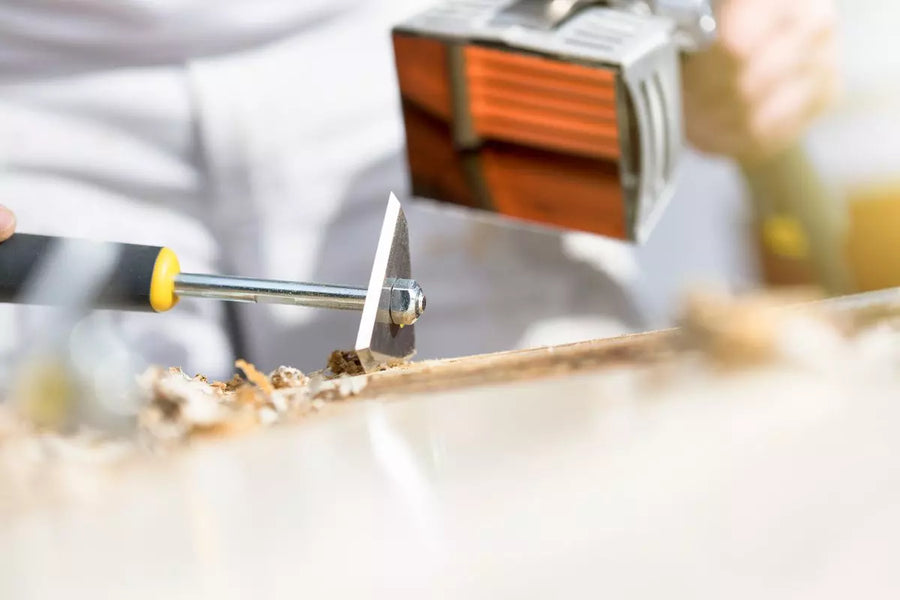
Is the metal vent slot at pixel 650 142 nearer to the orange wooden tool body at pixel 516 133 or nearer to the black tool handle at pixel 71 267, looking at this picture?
the orange wooden tool body at pixel 516 133

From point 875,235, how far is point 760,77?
0.17m

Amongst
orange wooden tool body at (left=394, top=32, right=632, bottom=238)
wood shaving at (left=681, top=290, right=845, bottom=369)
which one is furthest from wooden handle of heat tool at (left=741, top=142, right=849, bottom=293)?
wood shaving at (left=681, top=290, right=845, bottom=369)

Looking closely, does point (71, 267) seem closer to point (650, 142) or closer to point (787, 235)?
point (650, 142)

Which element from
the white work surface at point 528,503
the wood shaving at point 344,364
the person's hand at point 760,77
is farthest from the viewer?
the person's hand at point 760,77

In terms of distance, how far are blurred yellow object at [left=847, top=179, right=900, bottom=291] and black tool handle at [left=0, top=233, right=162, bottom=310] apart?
0.51 m

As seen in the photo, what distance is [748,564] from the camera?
8.0 inches

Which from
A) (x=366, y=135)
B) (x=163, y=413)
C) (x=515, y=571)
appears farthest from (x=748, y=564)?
(x=366, y=135)

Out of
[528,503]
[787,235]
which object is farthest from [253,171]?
[787,235]

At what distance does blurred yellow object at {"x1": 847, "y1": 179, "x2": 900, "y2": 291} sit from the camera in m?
0.58

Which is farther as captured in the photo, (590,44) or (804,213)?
(804,213)

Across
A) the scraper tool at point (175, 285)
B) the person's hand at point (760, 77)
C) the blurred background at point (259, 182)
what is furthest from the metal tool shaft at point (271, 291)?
the person's hand at point (760, 77)

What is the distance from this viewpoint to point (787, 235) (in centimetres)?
60

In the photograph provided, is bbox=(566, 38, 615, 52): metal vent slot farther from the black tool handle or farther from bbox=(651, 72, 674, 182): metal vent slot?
the black tool handle

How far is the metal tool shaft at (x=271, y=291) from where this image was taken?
280 millimetres
